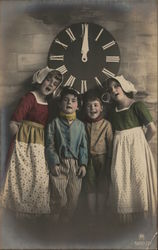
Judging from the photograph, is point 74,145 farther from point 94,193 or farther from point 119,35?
point 119,35

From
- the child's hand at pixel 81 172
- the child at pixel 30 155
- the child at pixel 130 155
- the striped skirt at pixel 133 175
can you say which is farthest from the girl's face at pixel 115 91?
the child's hand at pixel 81 172

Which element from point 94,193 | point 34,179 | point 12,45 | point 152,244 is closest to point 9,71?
point 12,45

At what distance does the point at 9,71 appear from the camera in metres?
3.46

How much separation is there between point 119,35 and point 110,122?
1.95 ft

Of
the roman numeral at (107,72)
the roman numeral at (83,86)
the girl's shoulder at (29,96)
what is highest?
the roman numeral at (107,72)

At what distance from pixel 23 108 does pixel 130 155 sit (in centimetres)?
77

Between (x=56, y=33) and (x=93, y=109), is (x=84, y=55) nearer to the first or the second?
(x=56, y=33)

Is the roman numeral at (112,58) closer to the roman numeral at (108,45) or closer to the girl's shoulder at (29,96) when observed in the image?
the roman numeral at (108,45)

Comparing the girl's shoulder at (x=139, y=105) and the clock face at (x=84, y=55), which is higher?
the clock face at (x=84, y=55)

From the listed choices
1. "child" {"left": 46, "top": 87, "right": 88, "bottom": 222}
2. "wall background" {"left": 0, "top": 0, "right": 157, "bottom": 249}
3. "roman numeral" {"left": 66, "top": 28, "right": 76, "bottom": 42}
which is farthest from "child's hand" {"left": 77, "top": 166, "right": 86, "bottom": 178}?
"roman numeral" {"left": 66, "top": 28, "right": 76, "bottom": 42}

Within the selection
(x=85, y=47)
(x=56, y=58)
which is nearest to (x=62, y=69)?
(x=56, y=58)

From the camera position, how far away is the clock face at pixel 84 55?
11.3ft

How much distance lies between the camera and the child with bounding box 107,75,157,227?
132 inches

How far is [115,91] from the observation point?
344 cm
